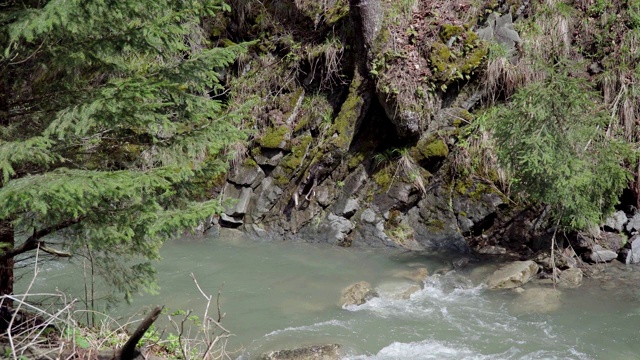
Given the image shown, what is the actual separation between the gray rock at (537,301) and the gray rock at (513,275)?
0.74 feet

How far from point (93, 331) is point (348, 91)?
783cm

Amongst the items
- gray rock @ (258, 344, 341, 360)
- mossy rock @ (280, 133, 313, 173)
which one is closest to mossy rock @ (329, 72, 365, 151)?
mossy rock @ (280, 133, 313, 173)

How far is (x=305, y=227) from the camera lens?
1012 centimetres

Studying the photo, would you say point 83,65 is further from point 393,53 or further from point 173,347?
point 393,53

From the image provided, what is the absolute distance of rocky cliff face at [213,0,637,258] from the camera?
31.9 feet

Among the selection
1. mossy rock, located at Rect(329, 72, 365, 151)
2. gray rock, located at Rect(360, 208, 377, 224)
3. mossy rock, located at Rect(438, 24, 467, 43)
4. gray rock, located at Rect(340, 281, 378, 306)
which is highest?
mossy rock, located at Rect(438, 24, 467, 43)

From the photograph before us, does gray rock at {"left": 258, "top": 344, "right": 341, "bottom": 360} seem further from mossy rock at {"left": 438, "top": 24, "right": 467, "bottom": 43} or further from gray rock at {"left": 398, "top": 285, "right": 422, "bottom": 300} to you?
mossy rock at {"left": 438, "top": 24, "right": 467, "bottom": 43}

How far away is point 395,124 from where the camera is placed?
404 inches

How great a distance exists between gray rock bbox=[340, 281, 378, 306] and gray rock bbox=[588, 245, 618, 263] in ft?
11.1

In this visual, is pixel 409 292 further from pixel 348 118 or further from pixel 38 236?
pixel 38 236

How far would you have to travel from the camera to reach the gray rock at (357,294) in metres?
7.44

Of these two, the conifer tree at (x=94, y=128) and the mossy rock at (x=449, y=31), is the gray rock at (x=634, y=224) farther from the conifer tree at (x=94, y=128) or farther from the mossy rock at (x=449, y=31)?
the conifer tree at (x=94, y=128)

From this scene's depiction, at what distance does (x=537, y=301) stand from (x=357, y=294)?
2.32 metres

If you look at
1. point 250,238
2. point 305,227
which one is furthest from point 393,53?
point 250,238
